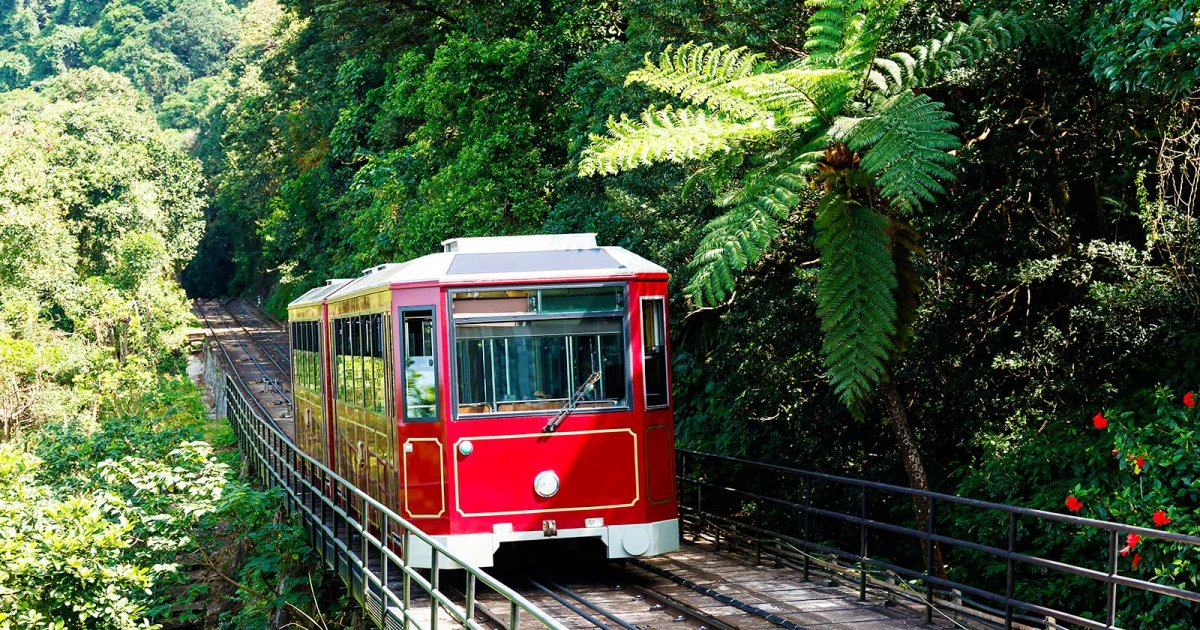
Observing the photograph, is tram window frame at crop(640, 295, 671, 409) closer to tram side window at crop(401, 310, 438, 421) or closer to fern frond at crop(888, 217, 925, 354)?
tram side window at crop(401, 310, 438, 421)

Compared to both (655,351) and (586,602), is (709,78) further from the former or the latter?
(586,602)

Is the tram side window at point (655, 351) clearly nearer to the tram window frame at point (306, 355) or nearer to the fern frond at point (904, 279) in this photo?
the fern frond at point (904, 279)

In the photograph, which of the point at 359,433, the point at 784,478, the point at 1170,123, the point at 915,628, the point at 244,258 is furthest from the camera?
the point at 244,258

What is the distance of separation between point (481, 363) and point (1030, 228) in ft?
18.6

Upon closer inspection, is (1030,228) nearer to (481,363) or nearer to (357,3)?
(481,363)

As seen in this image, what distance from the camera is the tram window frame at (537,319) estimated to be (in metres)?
11.8

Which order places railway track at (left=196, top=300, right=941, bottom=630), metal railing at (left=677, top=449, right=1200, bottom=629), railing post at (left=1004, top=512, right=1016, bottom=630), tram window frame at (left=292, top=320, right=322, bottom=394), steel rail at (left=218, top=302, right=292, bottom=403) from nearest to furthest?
metal railing at (left=677, top=449, right=1200, bottom=629)
railing post at (left=1004, top=512, right=1016, bottom=630)
railway track at (left=196, top=300, right=941, bottom=630)
tram window frame at (left=292, top=320, right=322, bottom=394)
steel rail at (left=218, top=302, right=292, bottom=403)

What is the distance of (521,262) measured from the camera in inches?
479

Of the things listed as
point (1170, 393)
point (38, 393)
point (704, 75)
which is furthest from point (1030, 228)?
point (38, 393)

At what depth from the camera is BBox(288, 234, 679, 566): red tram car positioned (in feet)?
38.6

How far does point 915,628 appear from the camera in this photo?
1000 centimetres

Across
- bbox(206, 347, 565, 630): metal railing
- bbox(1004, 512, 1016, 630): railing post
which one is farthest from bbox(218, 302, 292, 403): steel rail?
bbox(1004, 512, 1016, 630): railing post

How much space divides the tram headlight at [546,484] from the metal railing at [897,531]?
7.21 feet

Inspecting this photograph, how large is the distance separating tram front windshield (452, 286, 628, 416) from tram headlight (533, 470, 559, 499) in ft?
1.86
